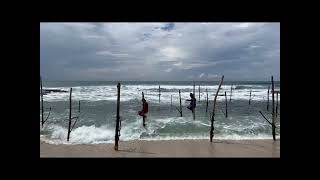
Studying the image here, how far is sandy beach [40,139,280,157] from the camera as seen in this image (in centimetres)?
969

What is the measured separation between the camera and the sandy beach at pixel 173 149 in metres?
9.69

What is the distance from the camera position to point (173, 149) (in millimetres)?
10250
